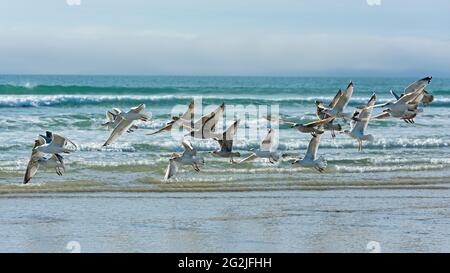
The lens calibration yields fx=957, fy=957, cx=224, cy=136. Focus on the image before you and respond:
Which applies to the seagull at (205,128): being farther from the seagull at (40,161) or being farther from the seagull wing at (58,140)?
the seagull at (40,161)

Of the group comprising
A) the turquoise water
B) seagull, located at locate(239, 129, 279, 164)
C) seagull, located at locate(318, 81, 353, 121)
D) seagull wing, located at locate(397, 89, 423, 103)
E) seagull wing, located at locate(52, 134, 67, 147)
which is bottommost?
the turquoise water

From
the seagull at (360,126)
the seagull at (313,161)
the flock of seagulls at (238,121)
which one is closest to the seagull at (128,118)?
the flock of seagulls at (238,121)

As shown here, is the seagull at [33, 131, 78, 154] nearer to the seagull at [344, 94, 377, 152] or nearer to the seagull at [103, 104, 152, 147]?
the seagull at [103, 104, 152, 147]

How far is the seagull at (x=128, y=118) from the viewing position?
1252cm

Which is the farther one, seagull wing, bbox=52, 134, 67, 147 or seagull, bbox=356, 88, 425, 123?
seagull wing, bbox=52, 134, 67, 147

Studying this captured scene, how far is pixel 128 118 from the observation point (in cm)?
1267

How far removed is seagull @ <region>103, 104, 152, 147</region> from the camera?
1252 cm

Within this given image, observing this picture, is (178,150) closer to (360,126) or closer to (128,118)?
(128,118)

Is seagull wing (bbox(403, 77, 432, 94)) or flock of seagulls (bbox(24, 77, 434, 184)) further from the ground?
seagull wing (bbox(403, 77, 432, 94))

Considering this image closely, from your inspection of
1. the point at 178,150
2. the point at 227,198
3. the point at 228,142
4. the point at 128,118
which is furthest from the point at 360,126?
the point at 178,150

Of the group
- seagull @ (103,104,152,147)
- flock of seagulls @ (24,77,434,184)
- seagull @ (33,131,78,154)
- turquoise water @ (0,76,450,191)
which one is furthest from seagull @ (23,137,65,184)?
turquoise water @ (0,76,450,191)
